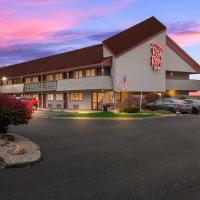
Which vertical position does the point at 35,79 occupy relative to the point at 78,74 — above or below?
below

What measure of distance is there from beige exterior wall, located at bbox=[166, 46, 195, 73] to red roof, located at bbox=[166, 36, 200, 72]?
1.83ft

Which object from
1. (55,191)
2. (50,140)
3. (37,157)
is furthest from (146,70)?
(55,191)

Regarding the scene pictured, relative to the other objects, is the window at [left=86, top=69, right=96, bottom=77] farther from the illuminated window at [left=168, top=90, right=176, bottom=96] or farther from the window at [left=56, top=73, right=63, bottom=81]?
the illuminated window at [left=168, top=90, right=176, bottom=96]

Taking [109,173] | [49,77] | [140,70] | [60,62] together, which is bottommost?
[109,173]

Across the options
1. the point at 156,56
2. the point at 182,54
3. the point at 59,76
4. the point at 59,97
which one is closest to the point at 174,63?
the point at 182,54

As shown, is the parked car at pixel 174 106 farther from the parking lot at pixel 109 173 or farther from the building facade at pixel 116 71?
the parking lot at pixel 109 173

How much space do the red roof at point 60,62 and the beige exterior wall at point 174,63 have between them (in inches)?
367

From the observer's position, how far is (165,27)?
5716cm

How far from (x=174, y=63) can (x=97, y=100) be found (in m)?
13.3

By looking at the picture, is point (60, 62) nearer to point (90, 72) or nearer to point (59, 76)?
point (59, 76)

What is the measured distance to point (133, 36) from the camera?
54.5m

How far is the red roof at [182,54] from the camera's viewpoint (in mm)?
60266

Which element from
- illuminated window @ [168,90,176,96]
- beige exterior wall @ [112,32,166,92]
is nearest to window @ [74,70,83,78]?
beige exterior wall @ [112,32,166,92]

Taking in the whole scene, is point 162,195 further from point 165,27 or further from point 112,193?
point 165,27
